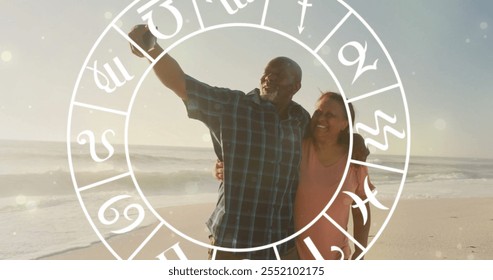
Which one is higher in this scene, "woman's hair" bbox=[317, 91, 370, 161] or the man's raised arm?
the man's raised arm

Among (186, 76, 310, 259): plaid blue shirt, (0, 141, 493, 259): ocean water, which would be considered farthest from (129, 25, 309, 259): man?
(0, 141, 493, 259): ocean water

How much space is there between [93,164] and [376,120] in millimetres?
11753

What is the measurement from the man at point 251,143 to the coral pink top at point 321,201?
7 cm

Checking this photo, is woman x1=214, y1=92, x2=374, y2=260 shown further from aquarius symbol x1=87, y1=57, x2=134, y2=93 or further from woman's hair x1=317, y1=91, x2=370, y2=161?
aquarius symbol x1=87, y1=57, x2=134, y2=93

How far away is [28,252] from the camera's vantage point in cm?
505

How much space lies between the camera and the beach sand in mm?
5164

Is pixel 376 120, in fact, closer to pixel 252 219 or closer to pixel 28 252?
pixel 252 219

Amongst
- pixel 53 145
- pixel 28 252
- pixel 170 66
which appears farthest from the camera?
pixel 53 145

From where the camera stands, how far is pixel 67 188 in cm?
1013

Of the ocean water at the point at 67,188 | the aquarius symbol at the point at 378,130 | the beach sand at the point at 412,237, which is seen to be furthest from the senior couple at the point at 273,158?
the ocean water at the point at 67,188

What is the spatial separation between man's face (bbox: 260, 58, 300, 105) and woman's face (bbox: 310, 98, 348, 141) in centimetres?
22

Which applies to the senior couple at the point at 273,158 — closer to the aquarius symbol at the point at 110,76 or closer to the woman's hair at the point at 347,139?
the woman's hair at the point at 347,139

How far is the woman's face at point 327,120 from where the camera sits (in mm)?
2713

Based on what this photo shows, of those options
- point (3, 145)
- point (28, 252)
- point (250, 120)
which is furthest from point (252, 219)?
point (3, 145)
